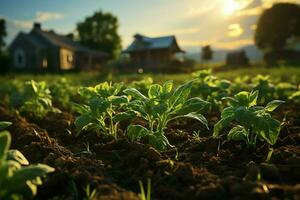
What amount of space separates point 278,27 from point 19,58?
24.7m

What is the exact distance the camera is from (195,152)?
11.3ft

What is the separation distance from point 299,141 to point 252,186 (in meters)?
1.65

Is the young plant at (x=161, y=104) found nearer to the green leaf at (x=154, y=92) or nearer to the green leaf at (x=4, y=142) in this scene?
the green leaf at (x=154, y=92)

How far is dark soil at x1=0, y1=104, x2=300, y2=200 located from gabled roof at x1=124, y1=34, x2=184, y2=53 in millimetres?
31506

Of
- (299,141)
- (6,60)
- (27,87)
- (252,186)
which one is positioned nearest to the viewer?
(252,186)

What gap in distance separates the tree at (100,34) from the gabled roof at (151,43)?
56.7 ft

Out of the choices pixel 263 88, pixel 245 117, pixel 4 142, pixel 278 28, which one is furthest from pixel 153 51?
pixel 4 142

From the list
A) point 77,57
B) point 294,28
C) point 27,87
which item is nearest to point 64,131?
point 27,87

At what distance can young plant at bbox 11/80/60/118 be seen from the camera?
5707 mm

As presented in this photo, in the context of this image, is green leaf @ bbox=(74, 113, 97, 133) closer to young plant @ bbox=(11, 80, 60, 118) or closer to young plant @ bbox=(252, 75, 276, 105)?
young plant @ bbox=(11, 80, 60, 118)

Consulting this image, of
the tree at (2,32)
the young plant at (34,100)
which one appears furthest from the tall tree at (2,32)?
the young plant at (34,100)

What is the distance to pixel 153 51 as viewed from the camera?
36.0 metres

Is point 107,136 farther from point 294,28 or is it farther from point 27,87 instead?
point 294,28

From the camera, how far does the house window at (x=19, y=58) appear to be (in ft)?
115
